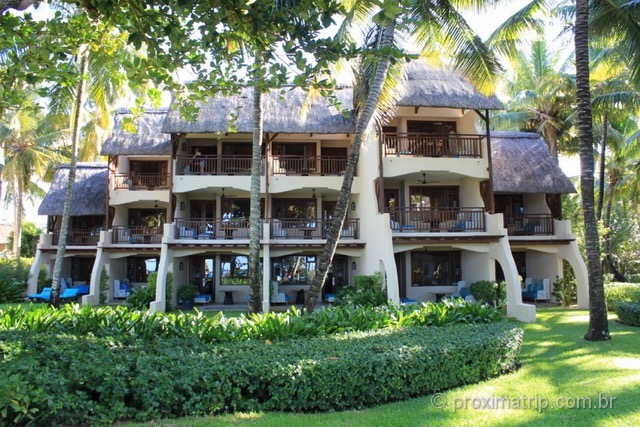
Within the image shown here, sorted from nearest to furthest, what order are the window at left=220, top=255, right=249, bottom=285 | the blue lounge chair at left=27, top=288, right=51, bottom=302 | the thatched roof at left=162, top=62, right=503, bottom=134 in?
the thatched roof at left=162, top=62, right=503, bottom=134 → the blue lounge chair at left=27, top=288, right=51, bottom=302 → the window at left=220, top=255, right=249, bottom=285

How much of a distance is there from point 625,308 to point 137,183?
2057 centimetres

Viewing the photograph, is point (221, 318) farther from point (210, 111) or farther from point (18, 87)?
point (210, 111)

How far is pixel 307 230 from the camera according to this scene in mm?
19953

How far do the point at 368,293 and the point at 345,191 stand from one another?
19.4 ft

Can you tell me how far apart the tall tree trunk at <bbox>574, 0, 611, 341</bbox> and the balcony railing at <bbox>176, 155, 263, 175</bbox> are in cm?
1243

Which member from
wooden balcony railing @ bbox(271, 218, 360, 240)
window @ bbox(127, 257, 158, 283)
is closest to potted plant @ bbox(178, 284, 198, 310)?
wooden balcony railing @ bbox(271, 218, 360, 240)

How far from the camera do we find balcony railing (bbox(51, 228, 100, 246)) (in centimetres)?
2342

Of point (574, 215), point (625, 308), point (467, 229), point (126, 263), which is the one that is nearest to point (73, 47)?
point (467, 229)

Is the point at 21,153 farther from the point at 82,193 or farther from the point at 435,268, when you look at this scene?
the point at 435,268

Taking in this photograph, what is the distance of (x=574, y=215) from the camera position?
2383 cm

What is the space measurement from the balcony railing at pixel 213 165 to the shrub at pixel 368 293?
276 inches

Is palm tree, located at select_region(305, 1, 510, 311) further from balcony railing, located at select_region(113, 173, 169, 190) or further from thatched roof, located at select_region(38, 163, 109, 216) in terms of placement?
thatched roof, located at select_region(38, 163, 109, 216)

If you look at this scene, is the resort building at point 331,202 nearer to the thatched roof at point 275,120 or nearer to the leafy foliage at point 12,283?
the thatched roof at point 275,120

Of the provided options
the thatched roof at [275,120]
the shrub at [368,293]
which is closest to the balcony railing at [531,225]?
the shrub at [368,293]
